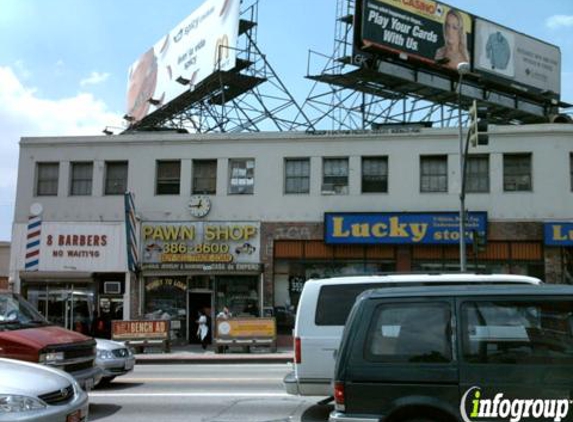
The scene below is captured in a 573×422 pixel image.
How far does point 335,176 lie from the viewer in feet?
92.0

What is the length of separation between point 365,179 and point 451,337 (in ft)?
72.3

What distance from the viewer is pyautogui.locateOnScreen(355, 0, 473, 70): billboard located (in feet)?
102

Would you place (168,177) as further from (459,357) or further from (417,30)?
(459,357)

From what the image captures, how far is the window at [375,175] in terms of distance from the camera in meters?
27.7

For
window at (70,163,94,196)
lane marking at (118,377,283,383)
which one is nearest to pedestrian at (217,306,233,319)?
window at (70,163,94,196)

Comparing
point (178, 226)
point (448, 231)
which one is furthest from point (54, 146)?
point (448, 231)

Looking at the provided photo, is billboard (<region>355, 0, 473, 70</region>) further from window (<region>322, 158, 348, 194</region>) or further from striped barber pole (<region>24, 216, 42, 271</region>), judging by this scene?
striped barber pole (<region>24, 216, 42, 271</region>)

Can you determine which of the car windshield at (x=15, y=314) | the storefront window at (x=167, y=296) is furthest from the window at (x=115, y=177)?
the car windshield at (x=15, y=314)

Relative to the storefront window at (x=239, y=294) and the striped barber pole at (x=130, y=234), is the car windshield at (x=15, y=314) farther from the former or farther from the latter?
the storefront window at (x=239, y=294)

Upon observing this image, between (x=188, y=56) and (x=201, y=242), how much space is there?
48.7ft

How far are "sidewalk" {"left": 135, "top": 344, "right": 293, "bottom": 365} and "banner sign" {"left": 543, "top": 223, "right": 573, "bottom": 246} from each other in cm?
1064

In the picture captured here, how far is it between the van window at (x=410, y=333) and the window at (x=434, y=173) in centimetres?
2168

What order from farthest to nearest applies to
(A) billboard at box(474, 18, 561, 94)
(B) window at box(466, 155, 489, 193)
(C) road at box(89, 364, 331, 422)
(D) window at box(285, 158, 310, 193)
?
(A) billboard at box(474, 18, 561, 94)
(D) window at box(285, 158, 310, 193)
(B) window at box(466, 155, 489, 193)
(C) road at box(89, 364, 331, 422)

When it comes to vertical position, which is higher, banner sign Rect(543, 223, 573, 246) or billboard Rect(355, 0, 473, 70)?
billboard Rect(355, 0, 473, 70)
